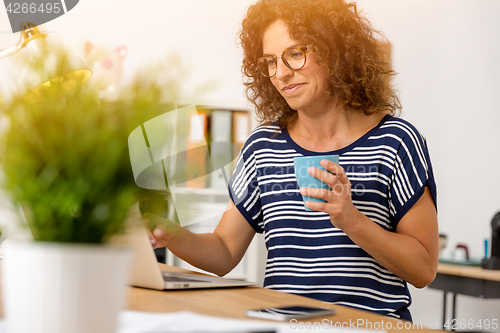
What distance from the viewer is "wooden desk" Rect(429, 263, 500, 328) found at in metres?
2.20

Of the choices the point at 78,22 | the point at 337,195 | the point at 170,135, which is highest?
the point at 78,22

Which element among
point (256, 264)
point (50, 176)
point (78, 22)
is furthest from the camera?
point (78, 22)

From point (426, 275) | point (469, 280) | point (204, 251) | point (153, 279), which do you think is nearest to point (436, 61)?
point (469, 280)

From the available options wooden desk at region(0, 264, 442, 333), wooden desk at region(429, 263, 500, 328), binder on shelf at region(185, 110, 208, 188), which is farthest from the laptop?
wooden desk at region(429, 263, 500, 328)

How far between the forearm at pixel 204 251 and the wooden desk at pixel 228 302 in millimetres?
224

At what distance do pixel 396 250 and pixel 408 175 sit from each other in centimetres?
23

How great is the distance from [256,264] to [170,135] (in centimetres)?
249

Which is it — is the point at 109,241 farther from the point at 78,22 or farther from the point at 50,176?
the point at 78,22

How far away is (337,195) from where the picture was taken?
893 millimetres

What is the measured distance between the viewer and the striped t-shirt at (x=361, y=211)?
1162 millimetres

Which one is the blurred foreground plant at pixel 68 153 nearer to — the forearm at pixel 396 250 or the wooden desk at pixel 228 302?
the wooden desk at pixel 228 302

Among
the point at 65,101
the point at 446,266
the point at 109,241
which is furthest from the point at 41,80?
the point at 446,266

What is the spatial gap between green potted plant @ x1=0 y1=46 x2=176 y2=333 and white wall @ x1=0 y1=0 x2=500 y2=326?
2.72 meters

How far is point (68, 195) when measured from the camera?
0.34m
